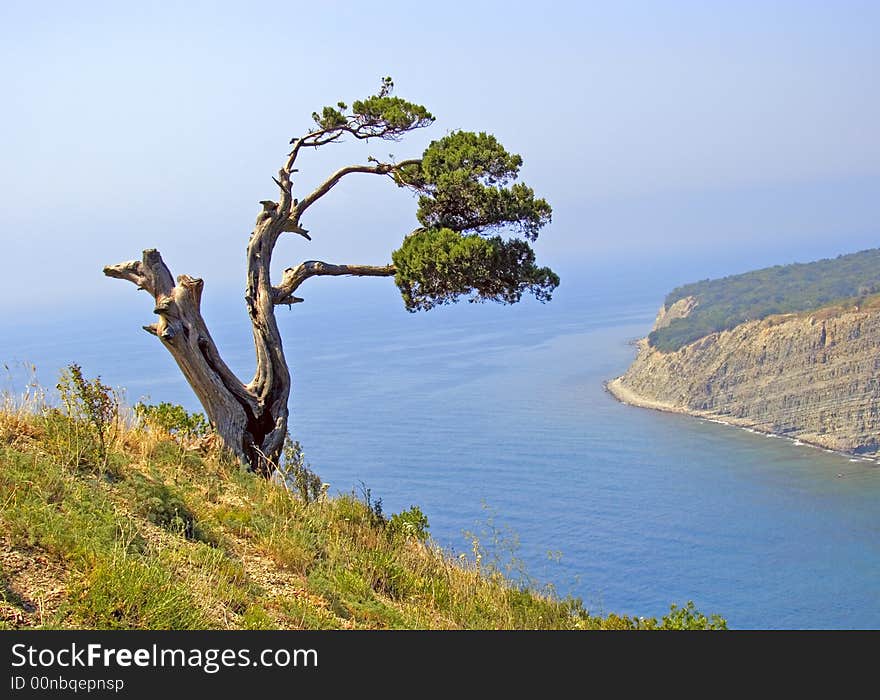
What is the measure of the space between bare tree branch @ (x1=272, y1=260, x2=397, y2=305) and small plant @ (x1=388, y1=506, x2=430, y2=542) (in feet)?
12.5

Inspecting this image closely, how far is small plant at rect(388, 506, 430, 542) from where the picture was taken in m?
8.82

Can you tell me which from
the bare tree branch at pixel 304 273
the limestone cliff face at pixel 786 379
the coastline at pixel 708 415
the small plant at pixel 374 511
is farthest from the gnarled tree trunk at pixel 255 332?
the limestone cliff face at pixel 786 379

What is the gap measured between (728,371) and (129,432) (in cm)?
10774

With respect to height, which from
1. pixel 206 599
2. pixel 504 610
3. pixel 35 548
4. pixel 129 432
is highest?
pixel 129 432

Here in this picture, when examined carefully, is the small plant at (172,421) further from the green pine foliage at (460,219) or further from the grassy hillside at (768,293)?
the grassy hillside at (768,293)

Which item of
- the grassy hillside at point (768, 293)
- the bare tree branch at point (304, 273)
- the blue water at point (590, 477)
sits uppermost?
the grassy hillside at point (768, 293)

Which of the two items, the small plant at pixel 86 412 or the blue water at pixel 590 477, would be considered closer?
the small plant at pixel 86 412

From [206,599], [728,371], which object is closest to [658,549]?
[728,371]

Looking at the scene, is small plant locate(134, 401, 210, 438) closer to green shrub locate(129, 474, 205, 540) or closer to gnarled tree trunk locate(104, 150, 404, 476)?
gnarled tree trunk locate(104, 150, 404, 476)

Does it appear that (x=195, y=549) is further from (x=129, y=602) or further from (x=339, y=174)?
(x=339, y=174)

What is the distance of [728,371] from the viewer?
108m

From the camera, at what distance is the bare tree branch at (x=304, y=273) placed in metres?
11.7

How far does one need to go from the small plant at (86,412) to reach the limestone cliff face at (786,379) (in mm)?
94120
